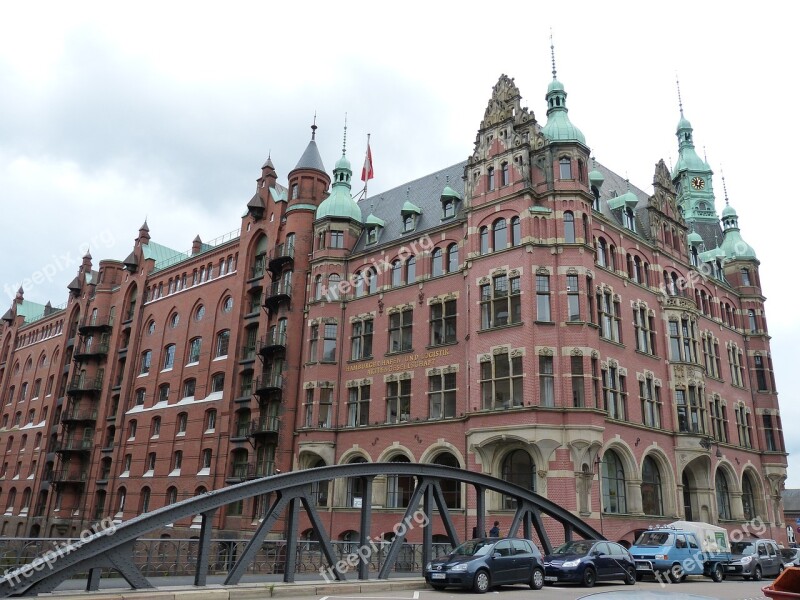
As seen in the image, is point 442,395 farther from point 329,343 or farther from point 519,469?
point 329,343

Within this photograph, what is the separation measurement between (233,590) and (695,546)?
61.5 feet

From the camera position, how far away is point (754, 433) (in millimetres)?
44312

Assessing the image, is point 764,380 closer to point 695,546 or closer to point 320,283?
point 695,546

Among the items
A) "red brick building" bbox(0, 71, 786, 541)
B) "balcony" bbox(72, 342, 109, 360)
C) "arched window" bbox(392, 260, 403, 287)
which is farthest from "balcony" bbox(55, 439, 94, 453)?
A: "arched window" bbox(392, 260, 403, 287)

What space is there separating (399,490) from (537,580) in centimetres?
1661

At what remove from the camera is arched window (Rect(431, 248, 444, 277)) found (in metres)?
36.9

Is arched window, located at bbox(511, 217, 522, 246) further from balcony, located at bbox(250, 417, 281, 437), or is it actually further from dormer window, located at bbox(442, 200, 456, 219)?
balcony, located at bbox(250, 417, 281, 437)

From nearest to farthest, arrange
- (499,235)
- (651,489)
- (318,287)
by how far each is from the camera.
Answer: (499,235), (651,489), (318,287)

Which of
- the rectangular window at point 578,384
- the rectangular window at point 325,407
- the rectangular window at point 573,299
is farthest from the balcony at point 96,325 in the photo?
the rectangular window at point 578,384

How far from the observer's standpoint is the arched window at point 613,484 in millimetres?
30870

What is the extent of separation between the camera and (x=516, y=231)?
32.6m

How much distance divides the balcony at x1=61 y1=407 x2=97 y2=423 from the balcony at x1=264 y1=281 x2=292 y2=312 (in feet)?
79.5

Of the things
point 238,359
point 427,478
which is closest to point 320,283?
point 238,359

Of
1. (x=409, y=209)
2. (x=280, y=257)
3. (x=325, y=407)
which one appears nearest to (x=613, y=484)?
(x=325, y=407)
